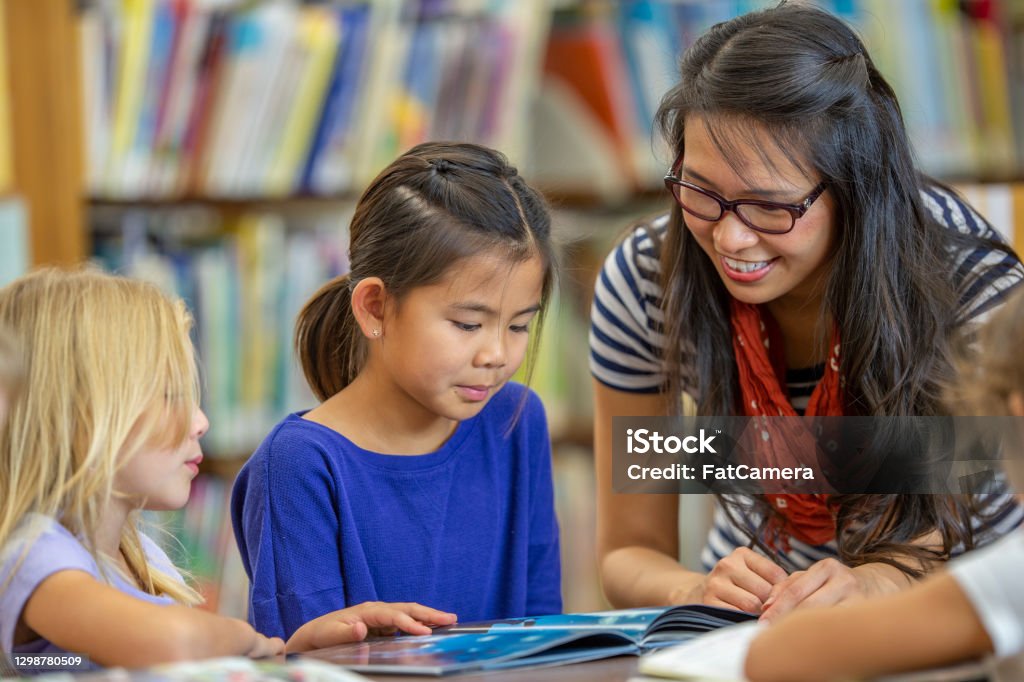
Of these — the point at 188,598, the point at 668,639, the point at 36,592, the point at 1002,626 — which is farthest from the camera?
the point at 188,598

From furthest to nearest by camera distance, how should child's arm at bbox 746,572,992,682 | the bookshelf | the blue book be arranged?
the blue book < the bookshelf < child's arm at bbox 746,572,992,682

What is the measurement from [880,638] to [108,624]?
501 millimetres

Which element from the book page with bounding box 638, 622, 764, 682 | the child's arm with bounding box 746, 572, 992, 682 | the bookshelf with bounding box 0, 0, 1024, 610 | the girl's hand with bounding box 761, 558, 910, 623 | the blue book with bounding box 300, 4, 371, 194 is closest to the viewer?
the child's arm with bounding box 746, 572, 992, 682

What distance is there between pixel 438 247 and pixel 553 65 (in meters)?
1.29

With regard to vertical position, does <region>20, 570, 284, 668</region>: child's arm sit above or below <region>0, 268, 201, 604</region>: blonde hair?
below

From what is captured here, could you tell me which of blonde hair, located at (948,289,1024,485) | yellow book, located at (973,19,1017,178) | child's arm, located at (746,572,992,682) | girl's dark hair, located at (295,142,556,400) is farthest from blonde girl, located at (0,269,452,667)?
yellow book, located at (973,19,1017,178)

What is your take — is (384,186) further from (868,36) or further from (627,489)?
(868,36)

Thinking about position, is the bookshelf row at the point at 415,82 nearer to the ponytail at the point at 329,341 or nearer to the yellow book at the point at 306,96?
the yellow book at the point at 306,96

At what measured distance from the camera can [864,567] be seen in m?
1.09

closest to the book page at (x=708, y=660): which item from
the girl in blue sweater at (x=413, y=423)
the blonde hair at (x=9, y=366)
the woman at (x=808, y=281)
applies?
the woman at (x=808, y=281)

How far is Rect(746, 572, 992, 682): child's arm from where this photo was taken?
2.14ft

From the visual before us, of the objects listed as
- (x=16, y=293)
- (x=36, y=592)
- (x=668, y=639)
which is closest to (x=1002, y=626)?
(x=668, y=639)

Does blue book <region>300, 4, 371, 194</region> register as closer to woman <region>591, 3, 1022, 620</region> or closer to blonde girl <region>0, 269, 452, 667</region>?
woman <region>591, 3, 1022, 620</region>

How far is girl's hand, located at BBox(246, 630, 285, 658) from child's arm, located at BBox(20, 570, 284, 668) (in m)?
0.07
